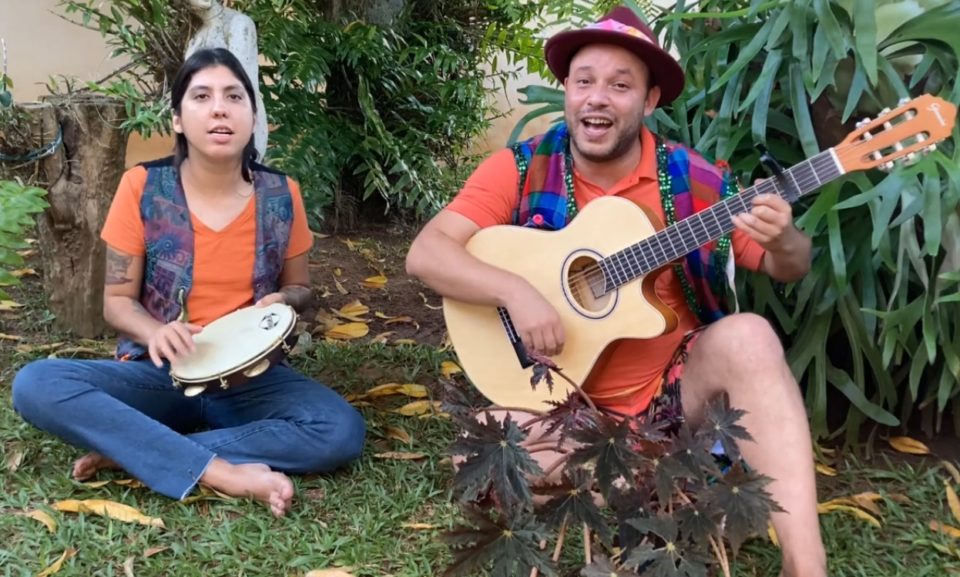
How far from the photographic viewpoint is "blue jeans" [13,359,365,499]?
2086 millimetres

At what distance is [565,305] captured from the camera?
1.97 meters

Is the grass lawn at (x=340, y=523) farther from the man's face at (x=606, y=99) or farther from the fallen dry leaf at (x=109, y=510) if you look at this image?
the man's face at (x=606, y=99)

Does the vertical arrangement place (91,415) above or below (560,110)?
below

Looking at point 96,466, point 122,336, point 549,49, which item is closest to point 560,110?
point 549,49

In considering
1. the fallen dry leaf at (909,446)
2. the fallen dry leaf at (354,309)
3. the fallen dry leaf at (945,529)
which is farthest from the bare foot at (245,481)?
the fallen dry leaf at (909,446)

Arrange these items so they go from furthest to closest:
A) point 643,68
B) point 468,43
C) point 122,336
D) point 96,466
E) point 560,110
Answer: point 468,43 < point 560,110 < point 122,336 < point 96,466 < point 643,68

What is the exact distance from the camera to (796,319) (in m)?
2.37

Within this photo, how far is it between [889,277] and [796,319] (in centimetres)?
25

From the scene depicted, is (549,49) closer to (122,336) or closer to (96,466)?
(122,336)

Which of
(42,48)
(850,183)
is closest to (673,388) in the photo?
(850,183)

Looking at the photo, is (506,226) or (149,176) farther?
(149,176)

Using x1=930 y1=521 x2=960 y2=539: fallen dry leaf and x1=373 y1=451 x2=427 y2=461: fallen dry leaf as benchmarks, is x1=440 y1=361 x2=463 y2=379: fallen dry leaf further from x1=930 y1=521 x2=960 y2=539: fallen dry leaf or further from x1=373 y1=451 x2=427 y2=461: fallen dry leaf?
x1=930 y1=521 x2=960 y2=539: fallen dry leaf

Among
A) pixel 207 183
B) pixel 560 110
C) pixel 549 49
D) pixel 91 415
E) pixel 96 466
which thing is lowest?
pixel 96 466

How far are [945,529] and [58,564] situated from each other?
1.92 metres
